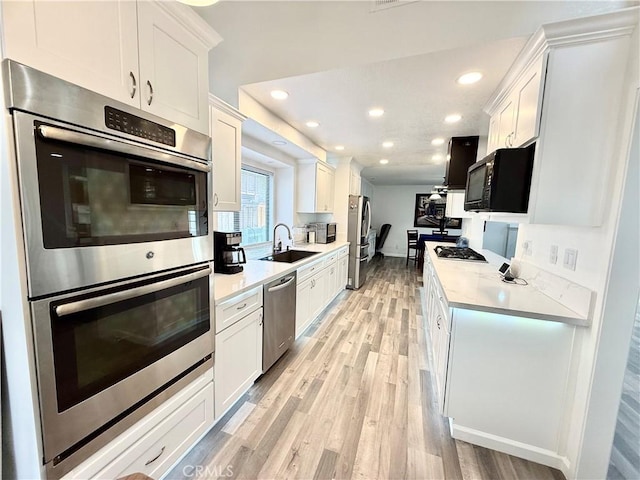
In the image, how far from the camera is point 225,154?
2.03 metres

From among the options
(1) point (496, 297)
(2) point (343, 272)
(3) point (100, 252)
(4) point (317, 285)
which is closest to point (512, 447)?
(1) point (496, 297)

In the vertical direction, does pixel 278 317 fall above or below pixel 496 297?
below

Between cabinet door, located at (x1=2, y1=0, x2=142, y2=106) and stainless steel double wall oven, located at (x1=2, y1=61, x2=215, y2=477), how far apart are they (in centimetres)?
6

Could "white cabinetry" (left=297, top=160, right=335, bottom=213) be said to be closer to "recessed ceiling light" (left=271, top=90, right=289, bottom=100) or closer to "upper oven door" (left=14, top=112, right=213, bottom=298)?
"recessed ceiling light" (left=271, top=90, right=289, bottom=100)

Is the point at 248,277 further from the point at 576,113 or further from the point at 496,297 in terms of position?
the point at 576,113

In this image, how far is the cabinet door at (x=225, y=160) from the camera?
1918mm

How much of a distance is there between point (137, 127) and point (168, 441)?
58.0 inches

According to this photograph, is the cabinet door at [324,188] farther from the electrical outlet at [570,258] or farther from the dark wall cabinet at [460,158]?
the electrical outlet at [570,258]

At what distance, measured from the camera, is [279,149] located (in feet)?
11.6

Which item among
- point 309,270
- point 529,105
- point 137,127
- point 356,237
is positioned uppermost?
point 529,105

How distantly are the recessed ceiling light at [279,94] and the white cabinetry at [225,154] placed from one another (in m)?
0.36

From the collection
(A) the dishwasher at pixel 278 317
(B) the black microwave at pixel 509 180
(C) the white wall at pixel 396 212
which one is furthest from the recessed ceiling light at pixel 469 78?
(C) the white wall at pixel 396 212

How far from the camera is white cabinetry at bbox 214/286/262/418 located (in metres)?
1.65

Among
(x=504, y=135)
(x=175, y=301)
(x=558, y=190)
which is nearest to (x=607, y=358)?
(x=558, y=190)
